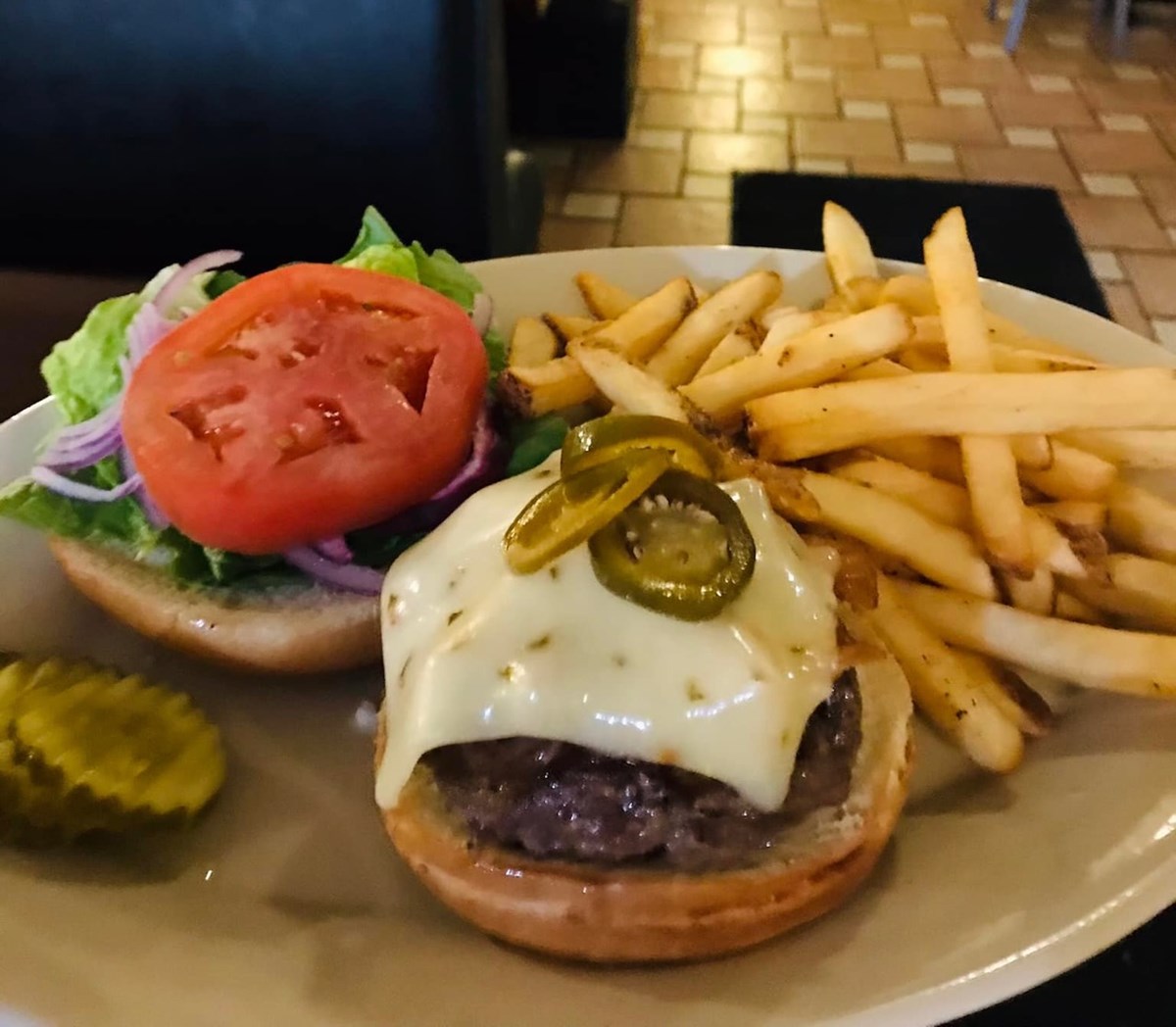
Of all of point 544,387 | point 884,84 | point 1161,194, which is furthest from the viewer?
point 884,84

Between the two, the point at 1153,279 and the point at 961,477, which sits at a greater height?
the point at 961,477

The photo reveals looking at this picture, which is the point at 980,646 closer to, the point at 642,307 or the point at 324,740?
the point at 642,307

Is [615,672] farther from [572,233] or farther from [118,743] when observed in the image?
[572,233]

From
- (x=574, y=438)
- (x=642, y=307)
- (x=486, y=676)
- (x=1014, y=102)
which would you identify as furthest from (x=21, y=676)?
(x=1014, y=102)

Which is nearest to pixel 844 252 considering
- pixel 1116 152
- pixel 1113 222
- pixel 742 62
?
pixel 1113 222

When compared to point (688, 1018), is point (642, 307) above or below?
above

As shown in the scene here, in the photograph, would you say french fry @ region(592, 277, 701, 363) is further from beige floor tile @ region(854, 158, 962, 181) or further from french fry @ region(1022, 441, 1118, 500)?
beige floor tile @ region(854, 158, 962, 181)
